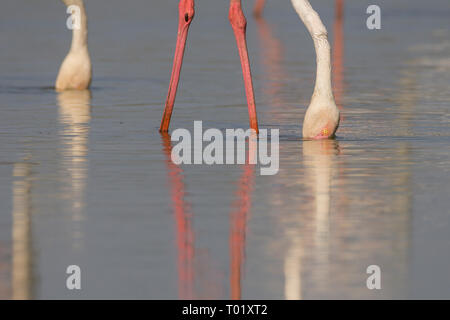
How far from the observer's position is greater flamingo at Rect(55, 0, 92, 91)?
17.1 meters

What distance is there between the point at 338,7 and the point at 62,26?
7.84 m

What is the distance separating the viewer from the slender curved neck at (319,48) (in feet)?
39.5

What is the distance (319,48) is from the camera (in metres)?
12.2

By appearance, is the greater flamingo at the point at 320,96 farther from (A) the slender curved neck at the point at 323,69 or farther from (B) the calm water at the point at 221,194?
(B) the calm water at the point at 221,194

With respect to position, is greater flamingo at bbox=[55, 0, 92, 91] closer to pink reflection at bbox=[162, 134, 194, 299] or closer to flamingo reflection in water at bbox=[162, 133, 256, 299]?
pink reflection at bbox=[162, 134, 194, 299]

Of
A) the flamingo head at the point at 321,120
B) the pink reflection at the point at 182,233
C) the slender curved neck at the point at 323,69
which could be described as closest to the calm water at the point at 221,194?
the pink reflection at the point at 182,233

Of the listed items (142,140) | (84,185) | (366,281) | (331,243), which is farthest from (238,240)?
(142,140)

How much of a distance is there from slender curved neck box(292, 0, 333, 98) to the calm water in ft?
1.58

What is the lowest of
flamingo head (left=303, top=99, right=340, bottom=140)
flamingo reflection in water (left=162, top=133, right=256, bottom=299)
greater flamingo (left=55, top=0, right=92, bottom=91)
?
flamingo reflection in water (left=162, top=133, right=256, bottom=299)

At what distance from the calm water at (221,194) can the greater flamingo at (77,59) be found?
0.25 metres

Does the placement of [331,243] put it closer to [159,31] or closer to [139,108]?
[139,108]

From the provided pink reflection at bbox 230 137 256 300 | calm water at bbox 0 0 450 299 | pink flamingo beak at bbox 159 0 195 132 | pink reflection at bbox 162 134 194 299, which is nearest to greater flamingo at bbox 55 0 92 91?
calm water at bbox 0 0 450 299

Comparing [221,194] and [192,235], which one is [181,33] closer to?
[221,194]

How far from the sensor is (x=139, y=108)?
50.5 feet
